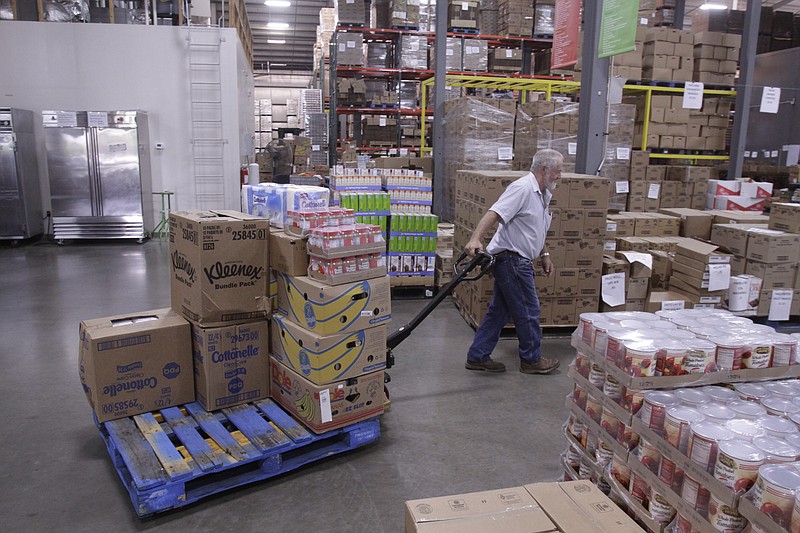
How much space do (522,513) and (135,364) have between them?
8.73 feet

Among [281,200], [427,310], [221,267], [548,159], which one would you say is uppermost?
[548,159]

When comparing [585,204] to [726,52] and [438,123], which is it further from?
[726,52]

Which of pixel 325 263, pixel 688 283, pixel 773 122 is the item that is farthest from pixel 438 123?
pixel 773 122

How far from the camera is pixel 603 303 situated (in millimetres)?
6191

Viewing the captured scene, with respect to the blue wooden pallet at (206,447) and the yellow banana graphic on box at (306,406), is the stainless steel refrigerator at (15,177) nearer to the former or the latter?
the blue wooden pallet at (206,447)

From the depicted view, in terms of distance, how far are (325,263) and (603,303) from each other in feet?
12.5

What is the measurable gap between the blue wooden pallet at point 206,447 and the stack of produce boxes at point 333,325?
148mm

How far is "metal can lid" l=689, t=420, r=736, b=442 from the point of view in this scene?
1923 mm

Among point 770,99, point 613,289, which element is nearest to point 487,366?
point 613,289

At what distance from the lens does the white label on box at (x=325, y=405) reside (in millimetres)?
3461

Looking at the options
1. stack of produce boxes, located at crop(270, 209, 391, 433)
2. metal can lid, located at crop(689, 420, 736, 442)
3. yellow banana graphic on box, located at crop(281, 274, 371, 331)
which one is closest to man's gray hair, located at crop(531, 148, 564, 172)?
stack of produce boxes, located at crop(270, 209, 391, 433)

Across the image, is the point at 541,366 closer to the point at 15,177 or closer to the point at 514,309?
the point at 514,309

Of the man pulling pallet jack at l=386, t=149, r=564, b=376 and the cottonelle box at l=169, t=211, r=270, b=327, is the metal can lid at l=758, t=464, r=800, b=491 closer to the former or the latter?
the man pulling pallet jack at l=386, t=149, r=564, b=376

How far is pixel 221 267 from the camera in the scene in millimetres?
3623
